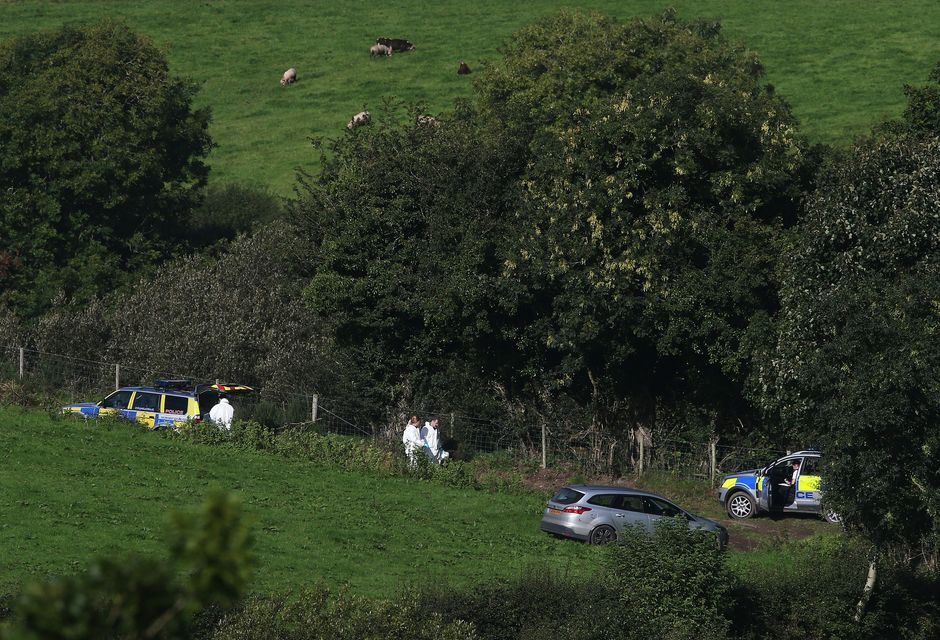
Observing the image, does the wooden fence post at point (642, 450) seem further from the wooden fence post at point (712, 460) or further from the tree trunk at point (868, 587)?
the tree trunk at point (868, 587)

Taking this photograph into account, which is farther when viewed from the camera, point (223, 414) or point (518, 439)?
point (518, 439)

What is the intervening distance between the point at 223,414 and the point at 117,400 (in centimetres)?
363

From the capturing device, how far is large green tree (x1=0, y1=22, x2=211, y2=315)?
56.6 metres

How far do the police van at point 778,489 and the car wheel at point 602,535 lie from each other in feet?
15.7

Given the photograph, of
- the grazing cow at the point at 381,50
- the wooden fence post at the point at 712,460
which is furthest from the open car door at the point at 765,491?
the grazing cow at the point at 381,50

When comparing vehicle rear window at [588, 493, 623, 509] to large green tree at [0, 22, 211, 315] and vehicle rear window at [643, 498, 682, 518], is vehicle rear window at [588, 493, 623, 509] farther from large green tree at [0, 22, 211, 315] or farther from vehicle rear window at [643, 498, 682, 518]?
large green tree at [0, 22, 211, 315]

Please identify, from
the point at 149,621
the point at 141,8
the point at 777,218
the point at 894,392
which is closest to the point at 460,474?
the point at 777,218

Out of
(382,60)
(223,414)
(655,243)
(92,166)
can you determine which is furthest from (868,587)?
(382,60)

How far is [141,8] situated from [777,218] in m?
73.6

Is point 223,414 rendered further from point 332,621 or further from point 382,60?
point 382,60

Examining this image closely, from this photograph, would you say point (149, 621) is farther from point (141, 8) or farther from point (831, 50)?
point (141, 8)

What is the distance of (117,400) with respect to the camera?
37.9 m

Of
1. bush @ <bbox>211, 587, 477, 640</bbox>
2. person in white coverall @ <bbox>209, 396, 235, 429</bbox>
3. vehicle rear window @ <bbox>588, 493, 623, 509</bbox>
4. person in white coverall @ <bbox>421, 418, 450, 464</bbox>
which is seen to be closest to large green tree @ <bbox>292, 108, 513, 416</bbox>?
person in white coverall @ <bbox>421, 418, 450, 464</bbox>

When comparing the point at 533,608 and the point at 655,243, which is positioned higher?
the point at 655,243
